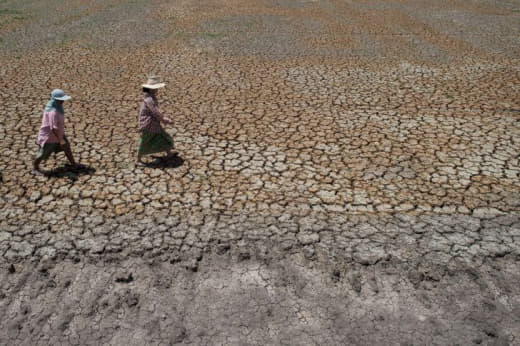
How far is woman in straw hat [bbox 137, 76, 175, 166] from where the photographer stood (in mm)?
6832

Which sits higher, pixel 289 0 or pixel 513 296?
pixel 289 0

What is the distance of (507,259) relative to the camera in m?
5.28

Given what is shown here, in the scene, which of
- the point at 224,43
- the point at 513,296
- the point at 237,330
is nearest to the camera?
the point at 237,330

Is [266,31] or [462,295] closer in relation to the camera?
[462,295]

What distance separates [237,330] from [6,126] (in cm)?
648

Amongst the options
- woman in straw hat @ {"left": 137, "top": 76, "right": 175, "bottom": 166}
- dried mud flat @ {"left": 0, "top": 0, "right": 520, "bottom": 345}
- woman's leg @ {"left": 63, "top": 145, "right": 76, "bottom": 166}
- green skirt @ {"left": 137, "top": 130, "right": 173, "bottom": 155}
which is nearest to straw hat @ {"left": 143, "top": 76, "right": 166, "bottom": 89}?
woman in straw hat @ {"left": 137, "top": 76, "right": 175, "bottom": 166}

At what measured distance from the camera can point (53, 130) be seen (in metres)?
6.43

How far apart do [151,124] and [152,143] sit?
312 mm

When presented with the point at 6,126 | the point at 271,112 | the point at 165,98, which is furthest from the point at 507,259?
the point at 6,126

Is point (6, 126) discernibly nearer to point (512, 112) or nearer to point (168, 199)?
point (168, 199)

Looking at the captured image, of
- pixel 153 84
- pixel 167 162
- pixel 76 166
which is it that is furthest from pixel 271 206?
pixel 76 166

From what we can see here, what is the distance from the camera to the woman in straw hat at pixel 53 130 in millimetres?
6422

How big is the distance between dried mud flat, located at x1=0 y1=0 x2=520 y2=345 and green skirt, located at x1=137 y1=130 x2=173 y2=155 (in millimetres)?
380

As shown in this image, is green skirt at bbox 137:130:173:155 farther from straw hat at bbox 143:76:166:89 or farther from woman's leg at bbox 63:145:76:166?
woman's leg at bbox 63:145:76:166
